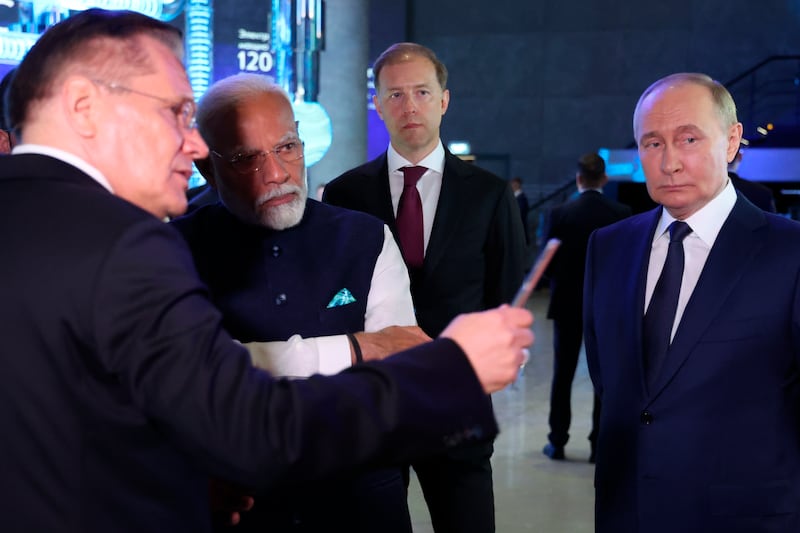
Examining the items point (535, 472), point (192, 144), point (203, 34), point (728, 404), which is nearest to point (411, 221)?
point (728, 404)

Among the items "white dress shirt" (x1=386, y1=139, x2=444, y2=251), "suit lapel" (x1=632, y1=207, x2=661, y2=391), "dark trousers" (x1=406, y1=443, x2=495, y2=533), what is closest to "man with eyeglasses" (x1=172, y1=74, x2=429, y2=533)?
"suit lapel" (x1=632, y1=207, x2=661, y2=391)

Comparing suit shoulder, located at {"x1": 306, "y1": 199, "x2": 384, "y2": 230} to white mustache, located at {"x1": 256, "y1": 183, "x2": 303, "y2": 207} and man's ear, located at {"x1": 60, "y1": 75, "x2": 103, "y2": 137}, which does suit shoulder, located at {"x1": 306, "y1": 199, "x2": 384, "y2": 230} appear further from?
man's ear, located at {"x1": 60, "y1": 75, "x2": 103, "y2": 137}

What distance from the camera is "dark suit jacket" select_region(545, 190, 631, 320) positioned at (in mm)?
5230

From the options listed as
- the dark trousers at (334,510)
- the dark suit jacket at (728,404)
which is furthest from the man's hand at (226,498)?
the dark suit jacket at (728,404)

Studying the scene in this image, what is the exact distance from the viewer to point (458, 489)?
109 inches

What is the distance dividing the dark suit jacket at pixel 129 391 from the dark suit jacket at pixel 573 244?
4.11 metres

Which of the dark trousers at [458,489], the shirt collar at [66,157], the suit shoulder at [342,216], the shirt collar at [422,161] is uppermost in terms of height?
the shirt collar at [66,157]

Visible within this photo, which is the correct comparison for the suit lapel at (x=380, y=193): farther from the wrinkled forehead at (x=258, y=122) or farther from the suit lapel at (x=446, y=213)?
the wrinkled forehead at (x=258, y=122)

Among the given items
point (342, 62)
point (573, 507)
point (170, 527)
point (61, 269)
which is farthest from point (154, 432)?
point (342, 62)

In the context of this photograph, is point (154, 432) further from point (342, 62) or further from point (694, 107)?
point (342, 62)

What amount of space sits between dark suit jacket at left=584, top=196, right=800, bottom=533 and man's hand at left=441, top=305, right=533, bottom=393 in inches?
35.7

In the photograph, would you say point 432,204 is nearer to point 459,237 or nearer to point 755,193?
point 459,237

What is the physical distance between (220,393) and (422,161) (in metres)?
2.22

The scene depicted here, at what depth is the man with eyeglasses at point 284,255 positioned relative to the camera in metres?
1.92
